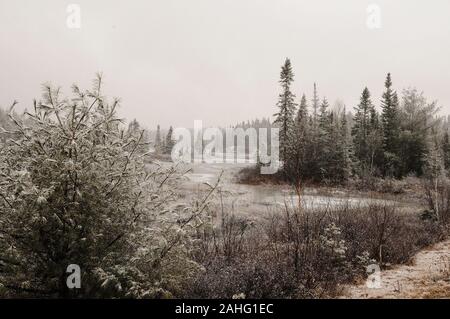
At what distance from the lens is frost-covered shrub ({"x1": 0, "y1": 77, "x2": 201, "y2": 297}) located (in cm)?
440

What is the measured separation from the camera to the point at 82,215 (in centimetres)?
455

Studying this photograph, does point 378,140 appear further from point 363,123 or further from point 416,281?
point 416,281

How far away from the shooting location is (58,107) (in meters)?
4.63

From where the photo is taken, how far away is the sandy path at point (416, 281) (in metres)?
5.86

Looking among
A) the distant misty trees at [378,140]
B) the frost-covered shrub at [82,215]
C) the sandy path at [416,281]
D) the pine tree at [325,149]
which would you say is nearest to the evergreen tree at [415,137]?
the distant misty trees at [378,140]

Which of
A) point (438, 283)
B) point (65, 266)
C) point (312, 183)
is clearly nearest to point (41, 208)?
point (65, 266)

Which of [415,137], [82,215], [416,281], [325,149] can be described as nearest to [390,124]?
[415,137]

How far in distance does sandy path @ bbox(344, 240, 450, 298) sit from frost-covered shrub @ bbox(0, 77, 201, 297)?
330 centimetres

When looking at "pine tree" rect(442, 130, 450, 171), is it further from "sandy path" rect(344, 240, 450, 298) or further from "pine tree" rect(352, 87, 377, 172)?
"sandy path" rect(344, 240, 450, 298)

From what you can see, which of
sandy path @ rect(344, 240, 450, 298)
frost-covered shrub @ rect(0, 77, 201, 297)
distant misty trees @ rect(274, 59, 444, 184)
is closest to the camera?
frost-covered shrub @ rect(0, 77, 201, 297)

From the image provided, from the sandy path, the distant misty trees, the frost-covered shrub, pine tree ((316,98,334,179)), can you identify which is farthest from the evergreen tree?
the frost-covered shrub

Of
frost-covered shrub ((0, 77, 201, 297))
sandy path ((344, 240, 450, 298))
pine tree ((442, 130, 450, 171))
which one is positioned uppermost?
pine tree ((442, 130, 450, 171))

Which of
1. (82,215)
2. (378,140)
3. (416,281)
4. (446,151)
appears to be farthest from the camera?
(446,151)

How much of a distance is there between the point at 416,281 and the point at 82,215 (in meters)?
5.92
